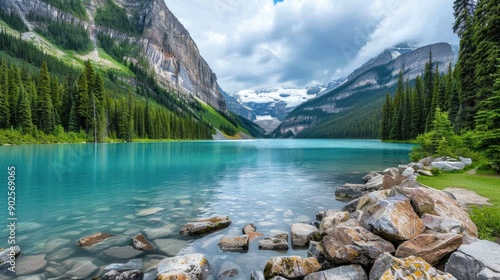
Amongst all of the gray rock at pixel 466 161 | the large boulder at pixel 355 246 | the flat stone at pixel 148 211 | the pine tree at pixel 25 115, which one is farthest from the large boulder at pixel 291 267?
the pine tree at pixel 25 115

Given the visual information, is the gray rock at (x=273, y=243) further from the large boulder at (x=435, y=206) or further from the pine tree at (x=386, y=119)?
the pine tree at (x=386, y=119)

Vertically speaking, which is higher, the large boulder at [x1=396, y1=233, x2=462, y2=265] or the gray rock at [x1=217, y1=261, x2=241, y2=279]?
the large boulder at [x1=396, y1=233, x2=462, y2=265]

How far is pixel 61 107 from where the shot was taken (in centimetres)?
8444

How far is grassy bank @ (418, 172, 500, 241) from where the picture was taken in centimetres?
871

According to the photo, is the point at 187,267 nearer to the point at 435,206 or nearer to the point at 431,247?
the point at 431,247

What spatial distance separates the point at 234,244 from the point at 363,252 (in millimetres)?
4836

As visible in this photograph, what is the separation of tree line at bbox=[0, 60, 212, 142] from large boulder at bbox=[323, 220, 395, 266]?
3513 inches

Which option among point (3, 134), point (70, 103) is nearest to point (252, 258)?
point (3, 134)

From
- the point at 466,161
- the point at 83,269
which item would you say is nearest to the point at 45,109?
the point at 83,269

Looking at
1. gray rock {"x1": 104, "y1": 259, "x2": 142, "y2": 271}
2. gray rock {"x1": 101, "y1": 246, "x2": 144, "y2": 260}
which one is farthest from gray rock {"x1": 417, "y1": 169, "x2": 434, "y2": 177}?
gray rock {"x1": 104, "y1": 259, "x2": 142, "y2": 271}

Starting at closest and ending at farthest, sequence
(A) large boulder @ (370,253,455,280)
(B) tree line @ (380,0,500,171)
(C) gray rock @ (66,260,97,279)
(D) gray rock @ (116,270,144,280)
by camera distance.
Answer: (A) large boulder @ (370,253,455,280)
(D) gray rock @ (116,270,144,280)
(C) gray rock @ (66,260,97,279)
(B) tree line @ (380,0,500,171)

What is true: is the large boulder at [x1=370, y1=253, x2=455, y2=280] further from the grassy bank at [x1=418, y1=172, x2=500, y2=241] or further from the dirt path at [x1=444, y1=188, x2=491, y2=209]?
the dirt path at [x1=444, y1=188, x2=491, y2=209]

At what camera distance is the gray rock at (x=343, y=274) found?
22.9ft

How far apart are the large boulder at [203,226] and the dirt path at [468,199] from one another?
1088cm
